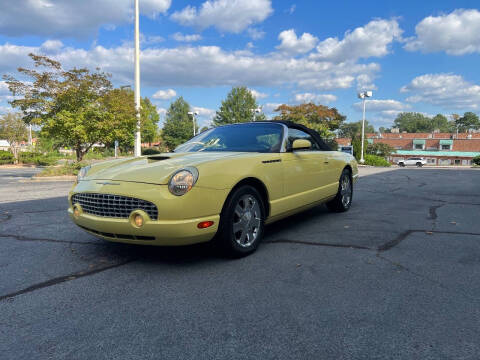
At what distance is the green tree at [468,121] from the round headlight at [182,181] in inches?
5534

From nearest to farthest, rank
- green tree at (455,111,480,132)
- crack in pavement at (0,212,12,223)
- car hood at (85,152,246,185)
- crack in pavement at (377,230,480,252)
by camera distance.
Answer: car hood at (85,152,246,185)
crack in pavement at (377,230,480,252)
crack in pavement at (0,212,12,223)
green tree at (455,111,480,132)

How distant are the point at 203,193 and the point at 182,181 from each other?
0.69 feet

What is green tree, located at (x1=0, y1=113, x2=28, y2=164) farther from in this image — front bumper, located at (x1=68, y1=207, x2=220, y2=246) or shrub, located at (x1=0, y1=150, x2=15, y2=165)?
front bumper, located at (x1=68, y1=207, x2=220, y2=246)

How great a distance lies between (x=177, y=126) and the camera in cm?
5612

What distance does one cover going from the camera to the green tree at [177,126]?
56.0 metres

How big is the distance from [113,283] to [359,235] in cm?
294

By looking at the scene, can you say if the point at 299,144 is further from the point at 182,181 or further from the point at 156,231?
the point at 156,231

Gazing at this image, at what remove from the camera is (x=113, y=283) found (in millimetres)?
2865

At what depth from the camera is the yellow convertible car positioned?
2.99 m

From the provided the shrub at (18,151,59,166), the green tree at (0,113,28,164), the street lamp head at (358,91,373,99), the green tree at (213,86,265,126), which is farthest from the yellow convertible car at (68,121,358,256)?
the green tree at (213,86,265,126)

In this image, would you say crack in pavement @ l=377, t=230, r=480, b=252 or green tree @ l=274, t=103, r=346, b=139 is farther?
green tree @ l=274, t=103, r=346, b=139

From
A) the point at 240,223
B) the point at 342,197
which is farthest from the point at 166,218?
the point at 342,197

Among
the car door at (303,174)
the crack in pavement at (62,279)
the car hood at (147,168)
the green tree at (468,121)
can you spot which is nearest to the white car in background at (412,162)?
the car door at (303,174)

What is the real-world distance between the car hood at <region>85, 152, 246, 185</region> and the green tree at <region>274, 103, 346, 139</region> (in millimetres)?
32739
